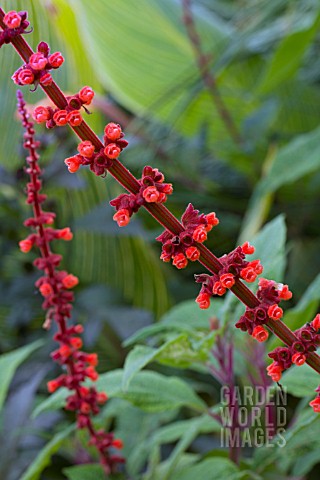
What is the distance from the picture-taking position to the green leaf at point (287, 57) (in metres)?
0.90

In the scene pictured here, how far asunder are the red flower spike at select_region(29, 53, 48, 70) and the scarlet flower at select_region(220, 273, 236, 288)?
0.11 metres

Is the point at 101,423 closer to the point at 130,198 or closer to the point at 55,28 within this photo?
the point at 130,198

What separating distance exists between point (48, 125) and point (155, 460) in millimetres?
354

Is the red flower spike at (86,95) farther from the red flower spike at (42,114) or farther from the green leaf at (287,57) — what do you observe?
the green leaf at (287,57)

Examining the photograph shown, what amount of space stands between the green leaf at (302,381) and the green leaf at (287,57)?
0.53 meters

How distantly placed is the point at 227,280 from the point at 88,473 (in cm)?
28

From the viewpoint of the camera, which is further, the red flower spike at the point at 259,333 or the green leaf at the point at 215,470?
the green leaf at the point at 215,470

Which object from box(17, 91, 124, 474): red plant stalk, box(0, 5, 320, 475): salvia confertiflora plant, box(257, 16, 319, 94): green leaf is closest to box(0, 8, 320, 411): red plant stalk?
box(0, 5, 320, 475): salvia confertiflora plant

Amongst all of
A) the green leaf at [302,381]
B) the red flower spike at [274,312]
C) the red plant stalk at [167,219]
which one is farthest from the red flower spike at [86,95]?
the green leaf at [302,381]

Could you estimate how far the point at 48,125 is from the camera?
296 mm

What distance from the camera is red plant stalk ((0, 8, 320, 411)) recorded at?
0.29m

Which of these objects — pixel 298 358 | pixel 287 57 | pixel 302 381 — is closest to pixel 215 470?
pixel 302 381

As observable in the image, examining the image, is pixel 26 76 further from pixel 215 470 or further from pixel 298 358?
pixel 215 470

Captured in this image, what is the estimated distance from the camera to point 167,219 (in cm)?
30
